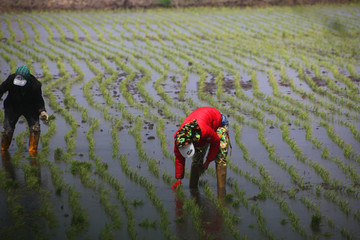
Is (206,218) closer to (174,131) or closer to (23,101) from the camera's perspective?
(23,101)

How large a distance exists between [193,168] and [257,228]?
1066mm

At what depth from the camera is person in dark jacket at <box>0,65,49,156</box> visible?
6.14m

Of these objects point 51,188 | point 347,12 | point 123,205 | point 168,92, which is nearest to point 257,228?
point 123,205

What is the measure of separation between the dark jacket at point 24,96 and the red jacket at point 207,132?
6.91 feet

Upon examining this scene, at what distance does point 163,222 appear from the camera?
471 centimetres

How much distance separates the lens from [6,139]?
659 cm

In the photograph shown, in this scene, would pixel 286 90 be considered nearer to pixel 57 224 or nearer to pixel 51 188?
pixel 51 188

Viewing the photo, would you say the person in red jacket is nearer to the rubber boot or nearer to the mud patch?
the rubber boot

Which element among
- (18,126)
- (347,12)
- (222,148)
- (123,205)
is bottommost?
(347,12)

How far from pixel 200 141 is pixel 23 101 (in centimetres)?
246

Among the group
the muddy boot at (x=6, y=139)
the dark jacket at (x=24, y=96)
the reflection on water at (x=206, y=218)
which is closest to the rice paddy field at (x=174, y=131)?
the reflection on water at (x=206, y=218)

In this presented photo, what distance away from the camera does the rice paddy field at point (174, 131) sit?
4.77m

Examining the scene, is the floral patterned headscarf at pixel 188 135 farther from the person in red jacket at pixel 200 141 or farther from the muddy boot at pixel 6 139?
the muddy boot at pixel 6 139

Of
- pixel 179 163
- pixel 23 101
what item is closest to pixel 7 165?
pixel 23 101
